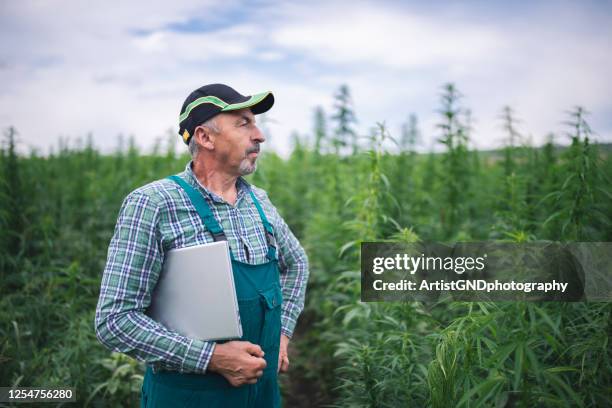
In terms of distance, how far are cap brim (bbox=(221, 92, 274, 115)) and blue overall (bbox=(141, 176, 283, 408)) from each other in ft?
1.31

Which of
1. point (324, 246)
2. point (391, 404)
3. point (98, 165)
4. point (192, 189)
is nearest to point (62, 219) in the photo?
point (98, 165)

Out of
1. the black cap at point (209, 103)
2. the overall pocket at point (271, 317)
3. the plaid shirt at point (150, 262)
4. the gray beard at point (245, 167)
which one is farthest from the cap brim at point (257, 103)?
the overall pocket at point (271, 317)

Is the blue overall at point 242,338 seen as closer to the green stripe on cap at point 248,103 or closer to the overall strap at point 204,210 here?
the overall strap at point 204,210

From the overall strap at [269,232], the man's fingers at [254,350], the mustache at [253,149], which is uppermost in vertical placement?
the mustache at [253,149]

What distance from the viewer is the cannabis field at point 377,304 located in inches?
77.2

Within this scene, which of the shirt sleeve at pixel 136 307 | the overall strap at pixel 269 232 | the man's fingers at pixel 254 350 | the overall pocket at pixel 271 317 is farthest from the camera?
the overall strap at pixel 269 232

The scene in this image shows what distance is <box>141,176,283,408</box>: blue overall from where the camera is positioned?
190 cm

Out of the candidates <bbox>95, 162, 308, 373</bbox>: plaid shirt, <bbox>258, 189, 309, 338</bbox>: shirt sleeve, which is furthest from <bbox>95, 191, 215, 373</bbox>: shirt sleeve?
<bbox>258, 189, 309, 338</bbox>: shirt sleeve

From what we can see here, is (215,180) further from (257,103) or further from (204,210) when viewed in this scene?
(257,103)

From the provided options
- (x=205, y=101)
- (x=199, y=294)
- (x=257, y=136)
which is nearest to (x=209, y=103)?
(x=205, y=101)

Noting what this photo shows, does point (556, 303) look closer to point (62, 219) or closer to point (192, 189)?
point (192, 189)

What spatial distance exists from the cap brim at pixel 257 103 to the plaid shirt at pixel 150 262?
0.37 m

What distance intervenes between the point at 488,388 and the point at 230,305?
0.99 metres

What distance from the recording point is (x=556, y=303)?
2395 mm
